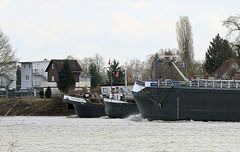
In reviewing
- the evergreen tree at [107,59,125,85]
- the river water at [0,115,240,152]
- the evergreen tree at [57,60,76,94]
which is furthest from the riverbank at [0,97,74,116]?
the river water at [0,115,240,152]

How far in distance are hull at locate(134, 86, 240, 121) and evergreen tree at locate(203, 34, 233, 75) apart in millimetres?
63430

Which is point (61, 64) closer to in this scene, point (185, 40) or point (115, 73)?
point (185, 40)

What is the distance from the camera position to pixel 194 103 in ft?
205

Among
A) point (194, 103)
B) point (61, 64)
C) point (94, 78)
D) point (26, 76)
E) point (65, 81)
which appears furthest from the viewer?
point (26, 76)

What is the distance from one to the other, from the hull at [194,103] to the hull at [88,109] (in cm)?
2620

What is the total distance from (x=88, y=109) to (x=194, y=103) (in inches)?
1114

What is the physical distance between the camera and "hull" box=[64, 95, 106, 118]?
8856cm

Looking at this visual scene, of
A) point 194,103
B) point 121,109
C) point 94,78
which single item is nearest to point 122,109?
point 121,109

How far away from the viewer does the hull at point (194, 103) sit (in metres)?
62.1

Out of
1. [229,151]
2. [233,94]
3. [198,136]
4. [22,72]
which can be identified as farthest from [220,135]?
[22,72]

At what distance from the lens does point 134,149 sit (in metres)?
36.2

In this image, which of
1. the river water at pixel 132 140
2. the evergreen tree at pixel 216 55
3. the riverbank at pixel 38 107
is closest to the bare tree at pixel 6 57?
the riverbank at pixel 38 107

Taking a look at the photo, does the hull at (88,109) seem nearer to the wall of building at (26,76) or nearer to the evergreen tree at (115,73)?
the evergreen tree at (115,73)

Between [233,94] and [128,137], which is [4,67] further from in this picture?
[128,137]
